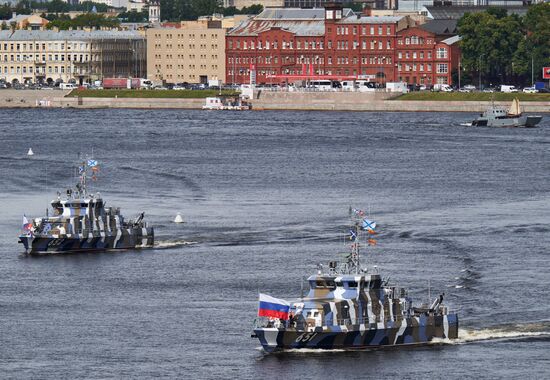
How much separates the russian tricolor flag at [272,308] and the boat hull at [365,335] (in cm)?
77

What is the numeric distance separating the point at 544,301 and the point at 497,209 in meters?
31.4

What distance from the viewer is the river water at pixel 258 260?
56406 millimetres

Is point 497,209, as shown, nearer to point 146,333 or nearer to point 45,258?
point 45,258

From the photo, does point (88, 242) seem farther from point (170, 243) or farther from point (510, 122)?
point (510, 122)

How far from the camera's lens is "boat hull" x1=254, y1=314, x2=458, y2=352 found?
2180 inches

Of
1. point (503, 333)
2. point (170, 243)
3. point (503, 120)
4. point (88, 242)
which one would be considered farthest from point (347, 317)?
point (503, 120)

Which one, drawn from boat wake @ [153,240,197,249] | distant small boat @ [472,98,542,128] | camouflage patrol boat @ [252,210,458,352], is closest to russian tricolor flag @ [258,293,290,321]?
camouflage patrol boat @ [252,210,458,352]

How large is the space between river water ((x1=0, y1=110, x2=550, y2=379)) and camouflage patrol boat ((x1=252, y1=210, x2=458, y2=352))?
0.51m

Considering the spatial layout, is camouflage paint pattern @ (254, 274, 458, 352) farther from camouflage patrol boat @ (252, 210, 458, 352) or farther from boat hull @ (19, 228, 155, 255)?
boat hull @ (19, 228, 155, 255)

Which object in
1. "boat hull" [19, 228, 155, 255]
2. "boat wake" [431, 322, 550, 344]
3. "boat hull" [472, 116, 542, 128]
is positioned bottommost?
"boat wake" [431, 322, 550, 344]

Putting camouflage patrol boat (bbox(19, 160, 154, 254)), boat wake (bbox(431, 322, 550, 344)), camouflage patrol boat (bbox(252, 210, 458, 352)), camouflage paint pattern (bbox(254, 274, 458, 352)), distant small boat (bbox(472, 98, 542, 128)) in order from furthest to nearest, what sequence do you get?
distant small boat (bbox(472, 98, 542, 128)), camouflage patrol boat (bbox(19, 160, 154, 254)), boat wake (bbox(431, 322, 550, 344)), camouflage paint pattern (bbox(254, 274, 458, 352)), camouflage patrol boat (bbox(252, 210, 458, 352))

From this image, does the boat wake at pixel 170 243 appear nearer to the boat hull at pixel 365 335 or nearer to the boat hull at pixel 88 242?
the boat hull at pixel 88 242

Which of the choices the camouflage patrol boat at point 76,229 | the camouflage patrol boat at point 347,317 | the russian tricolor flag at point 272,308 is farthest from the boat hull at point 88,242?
the russian tricolor flag at point 272,308

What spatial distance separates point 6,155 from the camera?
14212cm
